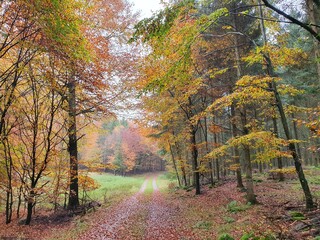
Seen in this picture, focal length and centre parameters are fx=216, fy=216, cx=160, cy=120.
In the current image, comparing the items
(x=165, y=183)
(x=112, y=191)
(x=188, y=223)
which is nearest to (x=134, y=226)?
(x=188, y=223)

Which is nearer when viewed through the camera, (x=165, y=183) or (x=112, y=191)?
(x=112, y=191)

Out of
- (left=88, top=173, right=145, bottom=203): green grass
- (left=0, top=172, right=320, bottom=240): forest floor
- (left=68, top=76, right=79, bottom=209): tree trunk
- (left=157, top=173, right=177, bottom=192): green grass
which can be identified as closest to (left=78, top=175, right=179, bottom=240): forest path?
(left=0, top=172, right=320, bottom=240): forest floor

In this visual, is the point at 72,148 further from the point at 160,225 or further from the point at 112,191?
the point at 112,191

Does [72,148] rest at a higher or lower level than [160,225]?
higher

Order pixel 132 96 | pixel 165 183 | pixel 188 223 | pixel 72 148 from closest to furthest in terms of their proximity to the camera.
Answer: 1. pixel 188 223
2. pixel 72 148
3. pixel 132 96
4. pixel 165 183

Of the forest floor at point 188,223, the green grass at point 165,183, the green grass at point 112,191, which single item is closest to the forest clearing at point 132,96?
the forest floor at point 188,223

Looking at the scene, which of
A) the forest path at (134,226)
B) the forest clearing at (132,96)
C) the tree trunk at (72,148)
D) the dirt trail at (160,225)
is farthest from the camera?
the tree trunk at (72,148)

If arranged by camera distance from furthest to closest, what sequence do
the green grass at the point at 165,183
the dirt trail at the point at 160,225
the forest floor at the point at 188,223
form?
the green grass at the point at 165,183 < the dirt trail at the point at 160,225 < the forest floor at the point at 188,223

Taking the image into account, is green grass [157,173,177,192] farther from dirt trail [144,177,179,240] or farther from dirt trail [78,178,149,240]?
dirt trail [78,178,149,240]

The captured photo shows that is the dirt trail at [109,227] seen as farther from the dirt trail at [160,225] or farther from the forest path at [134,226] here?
the dirt trail at [160,225]

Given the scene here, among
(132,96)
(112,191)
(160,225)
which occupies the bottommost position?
(112,191)

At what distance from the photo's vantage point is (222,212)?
33.8 ft

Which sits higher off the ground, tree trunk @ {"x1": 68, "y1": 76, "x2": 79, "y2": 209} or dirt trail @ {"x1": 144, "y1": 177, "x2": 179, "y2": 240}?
tree trunk @ {"x1": 68, "y1": 76, "x2": 79, "y2": 209}

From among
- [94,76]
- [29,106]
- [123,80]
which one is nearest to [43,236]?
[29,106]
